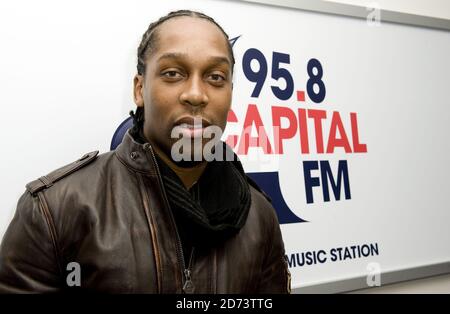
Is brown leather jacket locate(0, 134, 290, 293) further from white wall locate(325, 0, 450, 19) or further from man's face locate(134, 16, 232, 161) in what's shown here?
white wall locate(325, 0, 450, 19)

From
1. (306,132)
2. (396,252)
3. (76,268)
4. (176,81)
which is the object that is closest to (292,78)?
(306,132)

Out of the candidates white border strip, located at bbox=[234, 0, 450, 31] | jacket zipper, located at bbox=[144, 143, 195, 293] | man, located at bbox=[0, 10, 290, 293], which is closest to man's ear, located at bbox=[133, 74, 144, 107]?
man, located at bbox=[0, 10, 290, 293]

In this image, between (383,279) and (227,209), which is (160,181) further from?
(383,279)

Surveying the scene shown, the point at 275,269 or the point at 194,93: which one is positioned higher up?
the point at 194,93

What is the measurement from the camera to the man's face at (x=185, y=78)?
2.31 ft

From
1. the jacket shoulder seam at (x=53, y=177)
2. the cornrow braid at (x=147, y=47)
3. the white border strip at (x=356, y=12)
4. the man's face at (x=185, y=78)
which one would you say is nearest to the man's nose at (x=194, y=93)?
the man's face at (x=185, y=78)

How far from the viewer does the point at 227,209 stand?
77 centimetres

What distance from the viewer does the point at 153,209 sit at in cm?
72

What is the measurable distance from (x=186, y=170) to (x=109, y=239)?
21 centimetres

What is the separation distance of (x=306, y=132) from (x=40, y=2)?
2.74 feet

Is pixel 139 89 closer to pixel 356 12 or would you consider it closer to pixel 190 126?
pixel 190 126

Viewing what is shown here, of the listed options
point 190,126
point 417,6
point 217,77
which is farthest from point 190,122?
point 417,6

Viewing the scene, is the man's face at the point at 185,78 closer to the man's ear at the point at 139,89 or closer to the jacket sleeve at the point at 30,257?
the man's ear at the point at 139,89

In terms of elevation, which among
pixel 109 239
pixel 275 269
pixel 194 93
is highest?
pixel 194 93
